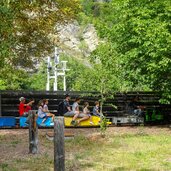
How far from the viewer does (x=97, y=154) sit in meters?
13.7

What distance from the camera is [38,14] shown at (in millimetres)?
21031

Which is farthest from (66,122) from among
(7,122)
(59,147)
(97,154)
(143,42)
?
(59,147)

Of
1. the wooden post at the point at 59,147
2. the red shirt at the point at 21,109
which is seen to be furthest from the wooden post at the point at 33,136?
the red shirt at the point at 21,109

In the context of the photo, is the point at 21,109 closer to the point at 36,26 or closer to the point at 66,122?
the point at 66,122

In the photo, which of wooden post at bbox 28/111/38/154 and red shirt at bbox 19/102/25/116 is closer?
wooden post at bbox 28/111/38/154

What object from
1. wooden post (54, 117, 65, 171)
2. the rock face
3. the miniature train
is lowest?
the miniature train

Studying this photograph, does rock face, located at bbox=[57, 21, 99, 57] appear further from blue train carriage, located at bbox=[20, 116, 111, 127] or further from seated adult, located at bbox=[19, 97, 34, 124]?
blue train carriage, located at bbox=[20, 116, 111, 127]

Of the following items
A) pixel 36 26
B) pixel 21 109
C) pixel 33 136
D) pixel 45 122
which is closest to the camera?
pixel 33 136

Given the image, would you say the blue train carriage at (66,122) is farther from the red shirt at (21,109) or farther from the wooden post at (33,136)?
the wooden post at (33,136)

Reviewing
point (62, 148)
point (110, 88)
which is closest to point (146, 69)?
point (110, 88)

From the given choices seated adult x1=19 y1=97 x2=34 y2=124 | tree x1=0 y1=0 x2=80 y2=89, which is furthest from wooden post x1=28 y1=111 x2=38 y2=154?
seated adult x1=19 y1=97 x2=34 y2=124

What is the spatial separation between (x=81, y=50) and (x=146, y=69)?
87773mm

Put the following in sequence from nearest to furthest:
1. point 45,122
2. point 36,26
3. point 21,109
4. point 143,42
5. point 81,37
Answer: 1. point 36,26
2. point 143,42
3. point 45,122
4. point 21,109
5. point 81,37

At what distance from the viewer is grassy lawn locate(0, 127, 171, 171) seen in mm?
11625
